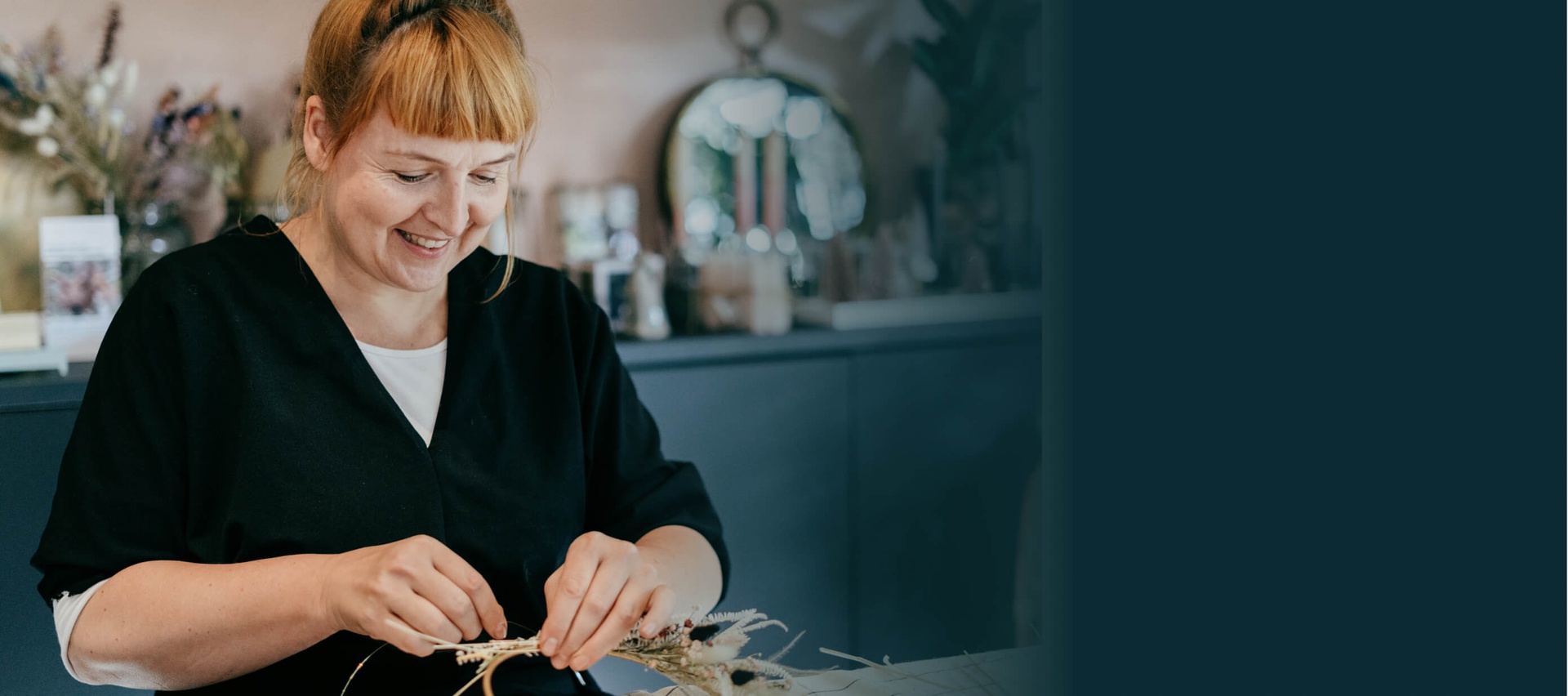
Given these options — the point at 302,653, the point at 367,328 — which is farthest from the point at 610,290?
the point at 302,653

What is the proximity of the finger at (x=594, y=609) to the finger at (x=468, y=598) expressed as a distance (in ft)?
0.20

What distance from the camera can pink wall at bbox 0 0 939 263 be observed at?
6.65 feet

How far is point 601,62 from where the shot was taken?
238cm

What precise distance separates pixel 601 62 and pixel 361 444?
137 cm

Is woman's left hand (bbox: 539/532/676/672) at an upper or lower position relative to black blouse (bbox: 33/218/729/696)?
lower

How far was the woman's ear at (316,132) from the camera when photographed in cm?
115

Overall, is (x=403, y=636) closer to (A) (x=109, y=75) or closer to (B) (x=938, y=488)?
(A) (x=109, y=75)

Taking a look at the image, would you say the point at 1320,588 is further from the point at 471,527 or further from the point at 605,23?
the point at 605,23

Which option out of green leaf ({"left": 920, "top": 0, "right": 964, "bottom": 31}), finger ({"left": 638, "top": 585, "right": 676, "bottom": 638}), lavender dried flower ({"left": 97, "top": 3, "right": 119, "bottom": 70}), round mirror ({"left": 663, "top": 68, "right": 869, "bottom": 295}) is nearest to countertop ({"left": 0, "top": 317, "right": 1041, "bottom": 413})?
round mirror ({"left": 663, "top": 68, "right": 869, "bottom": 295})

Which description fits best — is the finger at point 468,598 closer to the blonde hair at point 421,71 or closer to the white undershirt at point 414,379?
the white undershirt at point 414,379

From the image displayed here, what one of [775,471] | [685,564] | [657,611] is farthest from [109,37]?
[657,611]

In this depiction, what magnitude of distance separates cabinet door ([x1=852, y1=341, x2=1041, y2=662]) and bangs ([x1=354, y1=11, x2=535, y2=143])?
123 centimetres

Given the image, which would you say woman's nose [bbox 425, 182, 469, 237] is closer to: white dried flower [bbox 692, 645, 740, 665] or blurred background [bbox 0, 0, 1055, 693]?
white dried flower [bbox 692, 645, 740, 665]

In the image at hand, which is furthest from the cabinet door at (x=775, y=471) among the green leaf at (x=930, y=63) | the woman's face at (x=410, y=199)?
the woman's face at (x=410, y=199)
